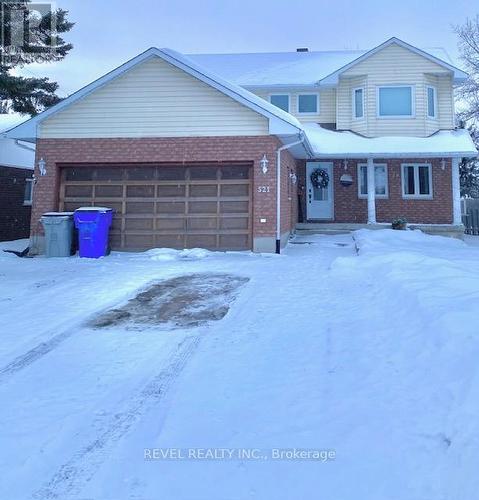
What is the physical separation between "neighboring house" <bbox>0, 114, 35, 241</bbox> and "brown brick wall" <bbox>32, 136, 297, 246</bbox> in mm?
5613

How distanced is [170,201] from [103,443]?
32.4 feet

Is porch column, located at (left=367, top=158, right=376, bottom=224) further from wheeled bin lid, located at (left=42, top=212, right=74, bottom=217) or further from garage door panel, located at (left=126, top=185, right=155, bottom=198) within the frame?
wheeled bin lid, located at (left=42, top=212, right=74, bottom=217)

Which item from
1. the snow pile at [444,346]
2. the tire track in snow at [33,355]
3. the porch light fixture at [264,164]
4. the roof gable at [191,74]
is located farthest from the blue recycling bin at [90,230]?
the snow pile at [444,346]

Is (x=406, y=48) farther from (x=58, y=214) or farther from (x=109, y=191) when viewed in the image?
(x=58, y=214)

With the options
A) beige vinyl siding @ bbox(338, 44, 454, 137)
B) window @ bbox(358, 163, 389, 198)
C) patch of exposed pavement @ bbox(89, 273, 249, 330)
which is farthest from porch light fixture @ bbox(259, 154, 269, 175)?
beige vinyl siding @ bbox(338, 44, 454, 137)

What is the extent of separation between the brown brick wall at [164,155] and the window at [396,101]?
825 centimetres

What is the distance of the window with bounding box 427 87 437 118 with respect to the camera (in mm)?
18234

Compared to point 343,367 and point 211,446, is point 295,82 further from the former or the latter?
point 211,446

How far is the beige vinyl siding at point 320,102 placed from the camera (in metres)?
19.4

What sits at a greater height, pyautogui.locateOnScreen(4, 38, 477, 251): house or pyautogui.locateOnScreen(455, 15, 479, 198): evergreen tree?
pyautogui.locateOnScreen(455, 15, 479, 198): evergreen tree

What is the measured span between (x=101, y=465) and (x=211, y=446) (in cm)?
66

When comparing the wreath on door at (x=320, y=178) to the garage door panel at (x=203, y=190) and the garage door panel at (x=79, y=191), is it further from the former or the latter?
the garage door panel at (x=79, y=191)

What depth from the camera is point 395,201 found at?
18047mm

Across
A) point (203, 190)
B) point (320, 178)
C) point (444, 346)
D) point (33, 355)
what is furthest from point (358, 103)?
point (33, 355)
